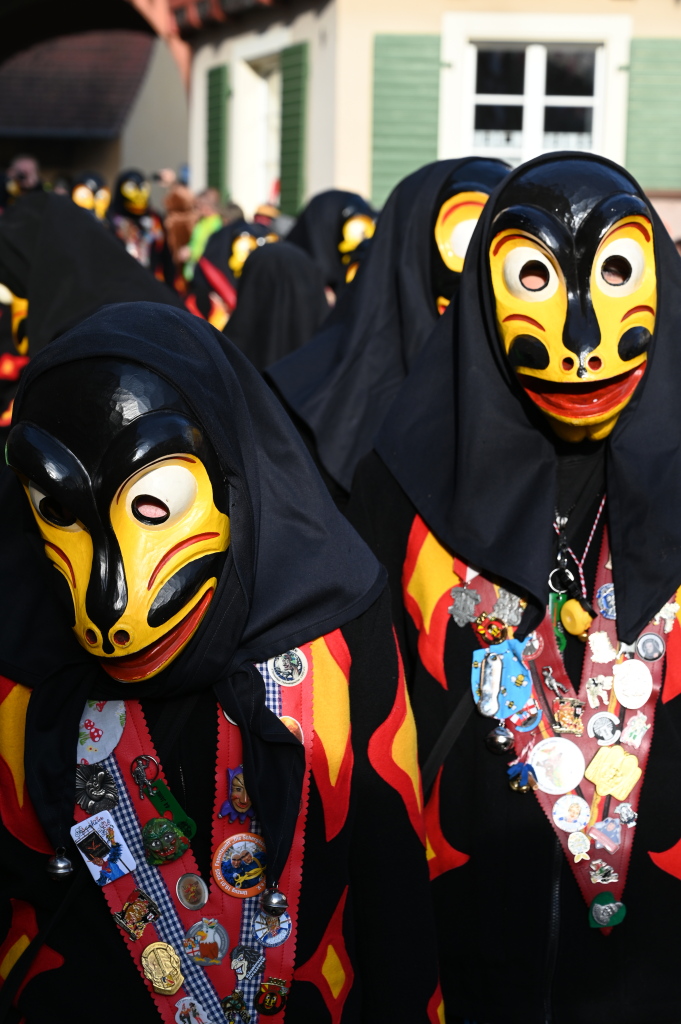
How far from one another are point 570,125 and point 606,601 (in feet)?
34.5

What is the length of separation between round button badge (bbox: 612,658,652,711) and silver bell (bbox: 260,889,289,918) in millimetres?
760

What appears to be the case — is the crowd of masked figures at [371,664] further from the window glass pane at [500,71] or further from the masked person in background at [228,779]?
the window glass pane at [500,71]

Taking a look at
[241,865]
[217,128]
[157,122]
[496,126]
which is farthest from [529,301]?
[157,122]

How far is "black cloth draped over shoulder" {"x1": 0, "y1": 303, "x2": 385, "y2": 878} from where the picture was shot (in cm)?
203

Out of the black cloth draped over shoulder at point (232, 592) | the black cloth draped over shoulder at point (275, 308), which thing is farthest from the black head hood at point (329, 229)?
the black cloth draped over shoulder at point (232, 592)

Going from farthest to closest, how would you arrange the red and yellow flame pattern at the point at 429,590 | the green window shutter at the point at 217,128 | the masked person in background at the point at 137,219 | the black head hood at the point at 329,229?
the green window shutter at the point at 217,128 < the masked person in background at the point at 137,219 < the black head hood at the point at 329,229 < the red and yellow flame pattern at the point at 429,590

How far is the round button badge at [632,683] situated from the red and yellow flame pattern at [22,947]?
1.09m

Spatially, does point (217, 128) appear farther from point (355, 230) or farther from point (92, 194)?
point (355, 230)

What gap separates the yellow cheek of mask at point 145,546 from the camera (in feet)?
6.15

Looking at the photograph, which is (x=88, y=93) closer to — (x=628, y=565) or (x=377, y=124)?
(x=377, y=124)

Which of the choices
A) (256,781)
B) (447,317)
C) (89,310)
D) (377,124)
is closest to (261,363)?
(89,310)

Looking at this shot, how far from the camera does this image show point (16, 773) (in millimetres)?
2123

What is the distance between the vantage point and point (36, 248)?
5008 mm

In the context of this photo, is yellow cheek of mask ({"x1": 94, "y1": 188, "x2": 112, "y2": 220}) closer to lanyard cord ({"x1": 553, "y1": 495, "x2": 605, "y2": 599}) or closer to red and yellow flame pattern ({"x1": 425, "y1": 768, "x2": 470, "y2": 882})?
lanyard cord ({"x1": 553, "y1": 495, "x2": 605, "y2": 599})
